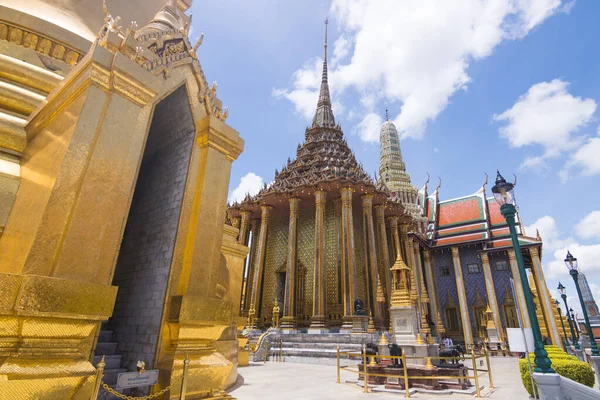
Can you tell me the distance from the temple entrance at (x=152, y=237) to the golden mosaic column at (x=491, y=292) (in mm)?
23668

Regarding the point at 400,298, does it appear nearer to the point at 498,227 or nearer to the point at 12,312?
the point at 12,312

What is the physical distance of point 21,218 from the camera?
3.34 metres

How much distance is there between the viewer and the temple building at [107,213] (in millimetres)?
2854

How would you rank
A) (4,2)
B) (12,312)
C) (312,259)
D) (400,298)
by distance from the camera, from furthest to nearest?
1. (312,259)
2. (400,298)
3. (4,2)
4. (12,312)

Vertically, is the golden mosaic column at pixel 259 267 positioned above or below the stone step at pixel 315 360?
above

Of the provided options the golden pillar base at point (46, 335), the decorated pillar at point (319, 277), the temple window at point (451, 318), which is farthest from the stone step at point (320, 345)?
the temple window at point (451, 318)

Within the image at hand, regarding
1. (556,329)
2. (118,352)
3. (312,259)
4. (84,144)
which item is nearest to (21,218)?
(84,144)

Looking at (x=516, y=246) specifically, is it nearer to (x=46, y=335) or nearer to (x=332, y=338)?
(x=46, y=335)

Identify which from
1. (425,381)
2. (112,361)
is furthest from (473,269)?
(112,361)

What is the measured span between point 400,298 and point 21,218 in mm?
9989

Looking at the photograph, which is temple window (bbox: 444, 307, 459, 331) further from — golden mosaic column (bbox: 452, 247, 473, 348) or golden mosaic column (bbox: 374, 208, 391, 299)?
golden mosaic column (bbox: 374, 208, 391, 299)

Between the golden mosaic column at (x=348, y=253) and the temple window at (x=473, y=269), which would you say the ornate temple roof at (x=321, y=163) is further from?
the temple window at (x=473, y=269)

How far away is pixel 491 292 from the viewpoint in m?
22.8

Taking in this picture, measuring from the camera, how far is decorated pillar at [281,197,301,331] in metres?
15.8
